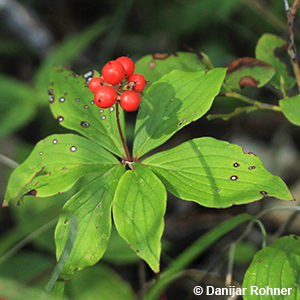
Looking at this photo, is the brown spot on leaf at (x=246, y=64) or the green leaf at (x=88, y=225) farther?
the brown spot on leaf at (x=246, y=64)

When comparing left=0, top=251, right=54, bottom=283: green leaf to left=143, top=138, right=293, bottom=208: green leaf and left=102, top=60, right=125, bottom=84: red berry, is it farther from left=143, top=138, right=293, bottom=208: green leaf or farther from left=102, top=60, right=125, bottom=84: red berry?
left=102, top=60, right=125, bottom=84: red berry

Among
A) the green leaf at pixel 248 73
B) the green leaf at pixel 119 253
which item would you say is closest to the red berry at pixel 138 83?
the green leaf at pixel 248 73

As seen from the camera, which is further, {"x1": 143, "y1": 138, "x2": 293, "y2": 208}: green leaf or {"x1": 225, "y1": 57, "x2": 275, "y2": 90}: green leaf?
{"x1": 225, "y1": 57, "x2": 275, "y2": 90}: green leaf

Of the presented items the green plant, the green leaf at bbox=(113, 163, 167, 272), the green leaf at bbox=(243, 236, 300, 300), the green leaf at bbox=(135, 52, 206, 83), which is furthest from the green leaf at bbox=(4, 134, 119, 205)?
the green leaf at bbox=(243, 236, 300, 300)

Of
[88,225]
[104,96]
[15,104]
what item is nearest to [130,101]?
[104,96]

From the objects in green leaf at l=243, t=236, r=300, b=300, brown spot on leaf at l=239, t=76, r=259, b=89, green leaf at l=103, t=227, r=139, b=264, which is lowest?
green leaf at l=103, t=227, r=139, b=264

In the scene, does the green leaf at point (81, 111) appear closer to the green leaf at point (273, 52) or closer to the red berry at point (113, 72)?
the red berry at point (113, 72)
